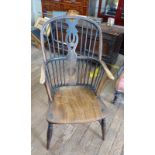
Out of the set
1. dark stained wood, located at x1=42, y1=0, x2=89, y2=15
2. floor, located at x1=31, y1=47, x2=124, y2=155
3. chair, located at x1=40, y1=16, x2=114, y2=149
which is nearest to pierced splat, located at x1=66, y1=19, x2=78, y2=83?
chair, located at x1=40, y1=16, x2=114, y2=149

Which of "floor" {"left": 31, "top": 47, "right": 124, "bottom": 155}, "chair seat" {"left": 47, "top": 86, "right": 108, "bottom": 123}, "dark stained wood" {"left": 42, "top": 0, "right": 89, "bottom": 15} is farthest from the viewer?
"dark stained wood" {"left": 42, "top": 0, "right": 89, "bottom": 15}

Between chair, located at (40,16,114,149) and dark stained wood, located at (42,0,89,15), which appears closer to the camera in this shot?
chair, located at (40,16,114,149)

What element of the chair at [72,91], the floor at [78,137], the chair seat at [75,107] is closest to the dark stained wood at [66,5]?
the chair at [72,91]

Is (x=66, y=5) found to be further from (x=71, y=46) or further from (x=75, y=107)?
(x=75, y=107)

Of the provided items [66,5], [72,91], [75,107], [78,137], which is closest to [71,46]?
[72,91]

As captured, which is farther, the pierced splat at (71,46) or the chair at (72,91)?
the pierced splat at (71,46)

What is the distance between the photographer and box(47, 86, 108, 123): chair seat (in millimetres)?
1073

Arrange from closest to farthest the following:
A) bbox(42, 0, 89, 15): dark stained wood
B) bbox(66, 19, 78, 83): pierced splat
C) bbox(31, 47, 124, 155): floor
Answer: bbox(66, 19, 78, 83): pierced splat < bbox(31, 47, 124, 155): floor < bbox(42, 0, 89, 15): dark stained wood

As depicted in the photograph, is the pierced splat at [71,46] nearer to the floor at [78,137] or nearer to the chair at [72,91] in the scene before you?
the chair at [72,91]

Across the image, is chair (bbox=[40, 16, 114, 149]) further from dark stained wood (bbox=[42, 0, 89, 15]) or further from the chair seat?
dark stained wood (bbox=[42, 0, 89, 15])

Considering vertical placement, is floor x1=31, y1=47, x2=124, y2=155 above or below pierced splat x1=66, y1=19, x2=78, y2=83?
below

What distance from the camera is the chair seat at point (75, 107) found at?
1.07 metres
